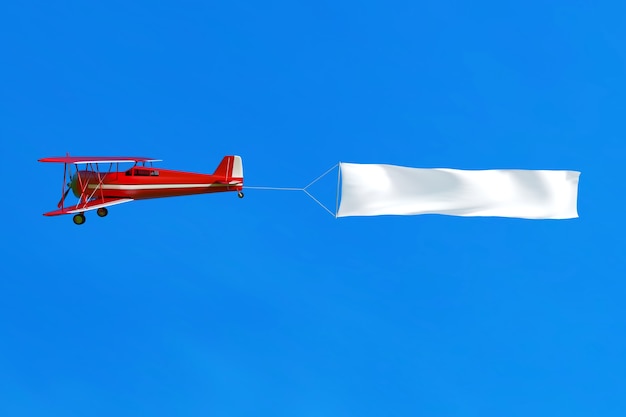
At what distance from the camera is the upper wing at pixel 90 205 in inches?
624

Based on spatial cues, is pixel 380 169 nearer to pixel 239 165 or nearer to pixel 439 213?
pixel 439 213

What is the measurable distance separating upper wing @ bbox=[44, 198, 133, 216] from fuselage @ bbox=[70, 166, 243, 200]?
179 mm

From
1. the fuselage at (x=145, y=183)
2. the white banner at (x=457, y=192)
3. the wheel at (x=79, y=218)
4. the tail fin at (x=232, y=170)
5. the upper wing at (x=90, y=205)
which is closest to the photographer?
the white banner at (x=457, y=192)

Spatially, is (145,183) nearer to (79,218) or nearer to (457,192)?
(79,218)

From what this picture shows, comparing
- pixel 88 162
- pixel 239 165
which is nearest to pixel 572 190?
pixel 239 165

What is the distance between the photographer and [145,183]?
57.0ft

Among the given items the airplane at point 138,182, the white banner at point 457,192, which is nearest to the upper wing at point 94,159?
the airplane at point 138,182

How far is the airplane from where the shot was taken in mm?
17094

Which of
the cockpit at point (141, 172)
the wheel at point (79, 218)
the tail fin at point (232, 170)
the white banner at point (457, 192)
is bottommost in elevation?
the wheel at point (79, 218)

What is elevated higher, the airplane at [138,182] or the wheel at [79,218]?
the airplane at [138,182]

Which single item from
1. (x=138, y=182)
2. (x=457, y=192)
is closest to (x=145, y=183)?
(x=138, y=182)

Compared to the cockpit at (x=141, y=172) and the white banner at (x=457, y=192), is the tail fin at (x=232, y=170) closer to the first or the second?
the cockpit at (x=141, y=172)

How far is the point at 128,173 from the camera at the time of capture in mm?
17391

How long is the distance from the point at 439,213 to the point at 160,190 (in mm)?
6985
